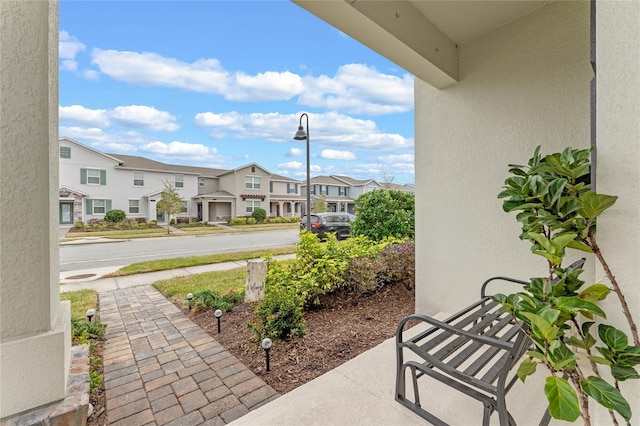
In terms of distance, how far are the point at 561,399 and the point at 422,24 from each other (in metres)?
2.90

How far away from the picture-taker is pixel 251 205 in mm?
28156

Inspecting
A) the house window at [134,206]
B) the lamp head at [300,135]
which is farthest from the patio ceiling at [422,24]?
the house window at [134,206]

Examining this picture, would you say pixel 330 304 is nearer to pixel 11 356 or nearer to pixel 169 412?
pixel 169 412

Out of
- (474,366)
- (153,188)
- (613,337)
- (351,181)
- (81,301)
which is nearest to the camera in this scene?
(613,337)

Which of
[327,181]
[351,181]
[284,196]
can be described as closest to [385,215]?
[284,196]

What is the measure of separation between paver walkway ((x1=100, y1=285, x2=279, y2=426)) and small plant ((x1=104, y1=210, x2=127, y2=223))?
68.6ft

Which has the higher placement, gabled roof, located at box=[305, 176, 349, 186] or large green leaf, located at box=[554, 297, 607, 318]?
gabled roof, located at box=[305, 176, 349, 186]

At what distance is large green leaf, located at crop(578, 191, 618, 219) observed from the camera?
1028mm

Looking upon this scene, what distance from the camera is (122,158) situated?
2394cm

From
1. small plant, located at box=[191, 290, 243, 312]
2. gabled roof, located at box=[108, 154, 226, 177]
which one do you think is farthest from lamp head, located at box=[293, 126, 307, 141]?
gabled roof, located at box=[108, 154, 226, 177]

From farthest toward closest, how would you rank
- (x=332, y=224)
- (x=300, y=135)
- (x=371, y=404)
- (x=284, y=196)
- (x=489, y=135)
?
(x=284, y=196) < (x=332, y=224) < (x=300, y=135) < (x=489, y=135) < (x=371, y=404)

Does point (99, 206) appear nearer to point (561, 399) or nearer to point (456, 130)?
point (456, 130)

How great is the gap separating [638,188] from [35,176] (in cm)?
244

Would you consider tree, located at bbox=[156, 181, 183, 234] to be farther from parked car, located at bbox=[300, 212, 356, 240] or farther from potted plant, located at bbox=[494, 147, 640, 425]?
potted plant, located at bbox=[494, 147, 640, 425]
